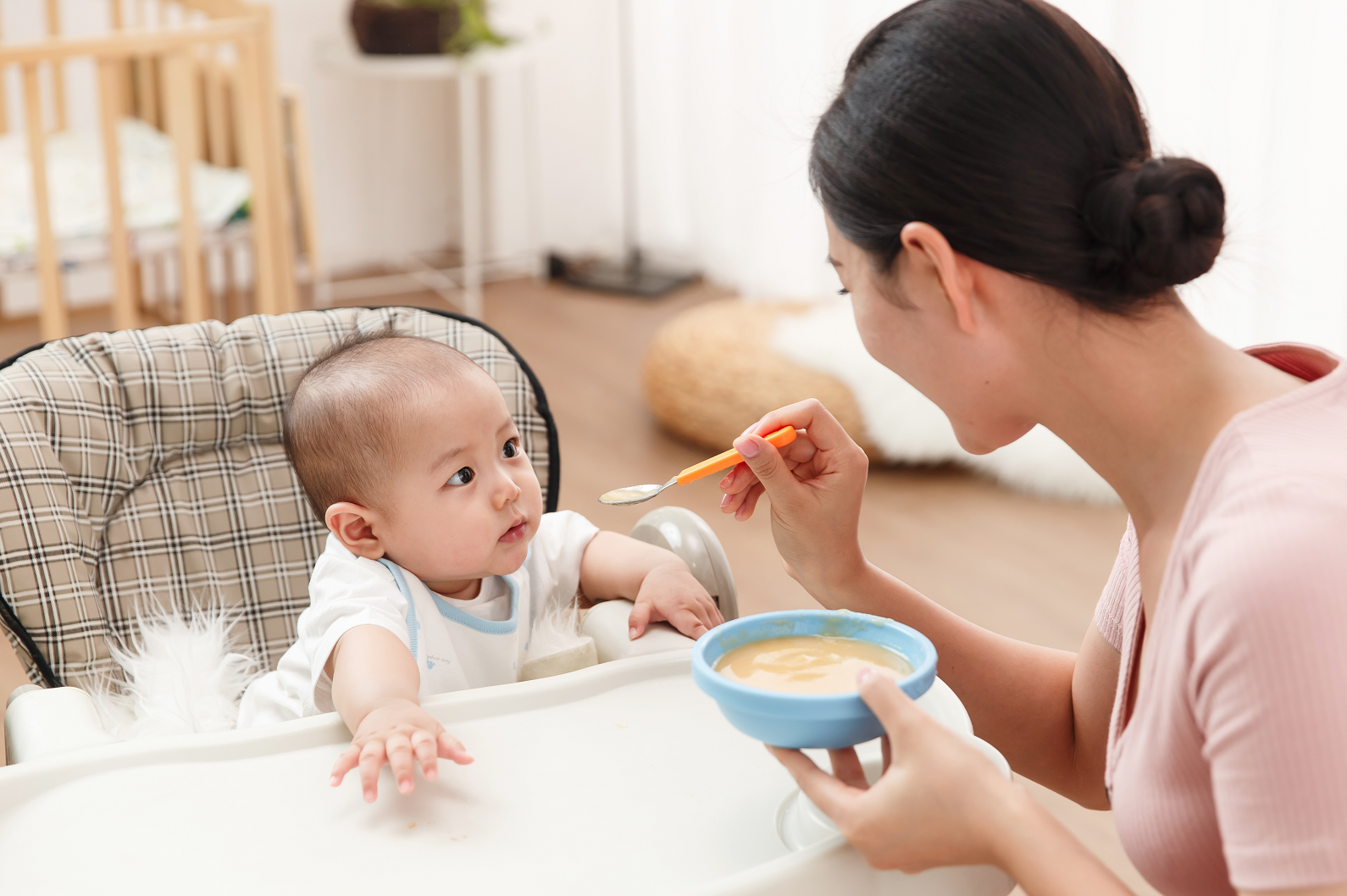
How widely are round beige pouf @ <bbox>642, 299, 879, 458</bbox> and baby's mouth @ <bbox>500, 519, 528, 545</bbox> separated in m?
1.73

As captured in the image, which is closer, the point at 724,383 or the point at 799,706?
the point at 799,706

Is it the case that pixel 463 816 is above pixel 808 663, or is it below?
below

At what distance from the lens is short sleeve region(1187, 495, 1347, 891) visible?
63 cm

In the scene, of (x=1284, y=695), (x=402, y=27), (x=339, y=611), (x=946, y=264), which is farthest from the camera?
(x=402, y=27)

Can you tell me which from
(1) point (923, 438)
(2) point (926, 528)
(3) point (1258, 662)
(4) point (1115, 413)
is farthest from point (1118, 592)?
(1) point (923, 438)

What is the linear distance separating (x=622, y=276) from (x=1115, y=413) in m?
3.71

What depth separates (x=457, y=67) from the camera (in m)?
3.70

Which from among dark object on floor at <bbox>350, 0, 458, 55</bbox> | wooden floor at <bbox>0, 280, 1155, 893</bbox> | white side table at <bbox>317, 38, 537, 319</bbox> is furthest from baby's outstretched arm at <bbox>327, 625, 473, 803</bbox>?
dark object on floor at <bbox>350, 0, 458, 55</bbox>

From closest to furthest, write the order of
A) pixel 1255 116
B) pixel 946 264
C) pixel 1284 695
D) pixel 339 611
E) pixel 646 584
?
1. pixel 1284 695
2. pixel 946 264
3. pixel 339 611
4. pixel 646 584
5. pixel 1255 116

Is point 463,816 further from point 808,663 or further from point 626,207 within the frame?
point 626,207

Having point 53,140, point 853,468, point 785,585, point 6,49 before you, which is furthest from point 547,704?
point 53,140

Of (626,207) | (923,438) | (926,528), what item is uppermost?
(626,207)

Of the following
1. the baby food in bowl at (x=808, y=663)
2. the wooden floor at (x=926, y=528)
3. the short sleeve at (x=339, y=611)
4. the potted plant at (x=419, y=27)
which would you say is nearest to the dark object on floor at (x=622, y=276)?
the wooden floor at (x=926, y=528)

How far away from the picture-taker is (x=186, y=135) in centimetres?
255
